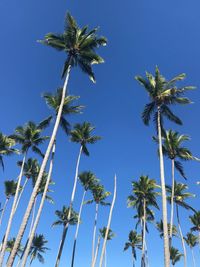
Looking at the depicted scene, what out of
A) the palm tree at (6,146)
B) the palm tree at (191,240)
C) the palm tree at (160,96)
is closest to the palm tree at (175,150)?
the palm tree at (160,96)

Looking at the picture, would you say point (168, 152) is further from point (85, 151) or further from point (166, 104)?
point (85, 151)

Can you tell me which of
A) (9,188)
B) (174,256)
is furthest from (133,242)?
(9,188)

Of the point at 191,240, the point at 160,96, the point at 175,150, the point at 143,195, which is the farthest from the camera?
the point at 191,240

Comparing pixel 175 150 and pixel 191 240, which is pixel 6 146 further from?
pixel 191 240

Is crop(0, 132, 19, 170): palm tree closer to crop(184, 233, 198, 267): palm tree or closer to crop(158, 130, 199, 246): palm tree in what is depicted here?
crop(158, 130, 199, 246): palm tree

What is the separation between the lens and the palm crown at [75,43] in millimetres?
24219

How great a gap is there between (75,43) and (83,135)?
1728 centimetres

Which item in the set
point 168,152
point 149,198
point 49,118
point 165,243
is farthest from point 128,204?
point 165,243

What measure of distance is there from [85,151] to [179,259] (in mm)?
39464

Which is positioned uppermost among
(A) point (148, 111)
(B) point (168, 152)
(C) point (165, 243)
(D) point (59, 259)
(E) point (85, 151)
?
(E) point (85, 151)

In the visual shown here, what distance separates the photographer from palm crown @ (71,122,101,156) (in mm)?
39719

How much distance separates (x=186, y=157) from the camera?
31.8m

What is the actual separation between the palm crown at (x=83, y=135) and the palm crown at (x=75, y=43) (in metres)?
15.0

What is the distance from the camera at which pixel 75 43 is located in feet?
80.4
